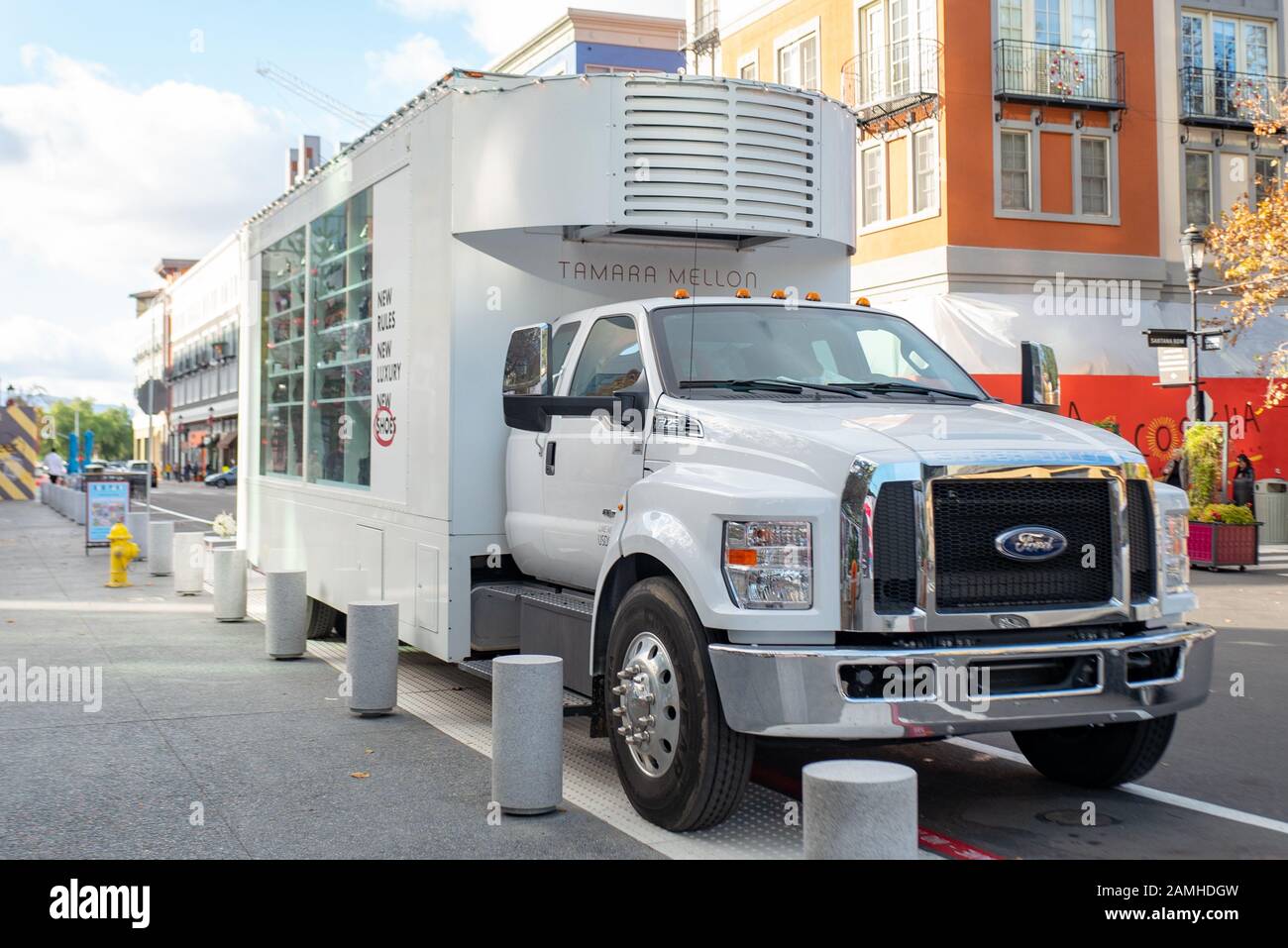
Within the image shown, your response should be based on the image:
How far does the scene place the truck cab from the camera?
4.93 metres

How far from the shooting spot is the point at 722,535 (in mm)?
5137

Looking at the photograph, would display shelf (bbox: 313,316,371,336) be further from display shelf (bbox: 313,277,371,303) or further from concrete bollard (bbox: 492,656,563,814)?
concrete bollard (bbox: 492,656,563,814)

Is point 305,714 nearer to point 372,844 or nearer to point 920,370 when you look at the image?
point 372,844

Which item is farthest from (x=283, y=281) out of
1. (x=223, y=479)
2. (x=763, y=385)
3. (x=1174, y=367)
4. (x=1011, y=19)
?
(x=223, y=479)

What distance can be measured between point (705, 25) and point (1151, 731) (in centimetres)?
3162

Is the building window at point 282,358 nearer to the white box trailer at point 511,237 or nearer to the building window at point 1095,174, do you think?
the white box trailer at point 511,237

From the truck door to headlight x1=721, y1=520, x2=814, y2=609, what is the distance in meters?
1.08

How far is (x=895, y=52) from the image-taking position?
93.2 feet

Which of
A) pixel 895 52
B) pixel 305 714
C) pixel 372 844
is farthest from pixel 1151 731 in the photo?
pixel 895 52

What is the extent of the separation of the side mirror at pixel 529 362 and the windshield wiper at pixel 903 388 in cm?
145

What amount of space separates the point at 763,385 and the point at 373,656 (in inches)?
125

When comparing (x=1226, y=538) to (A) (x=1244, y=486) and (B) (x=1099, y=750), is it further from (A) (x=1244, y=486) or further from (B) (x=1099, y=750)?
(B) (x=1099, y=750)

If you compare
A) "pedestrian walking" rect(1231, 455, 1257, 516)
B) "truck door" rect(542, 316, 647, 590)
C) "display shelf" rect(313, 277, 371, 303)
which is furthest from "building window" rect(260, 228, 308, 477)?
"pedestrian walking" rect(1231, 455, 1257, 516)

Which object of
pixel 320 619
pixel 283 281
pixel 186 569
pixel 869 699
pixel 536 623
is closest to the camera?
pixel 869 699
